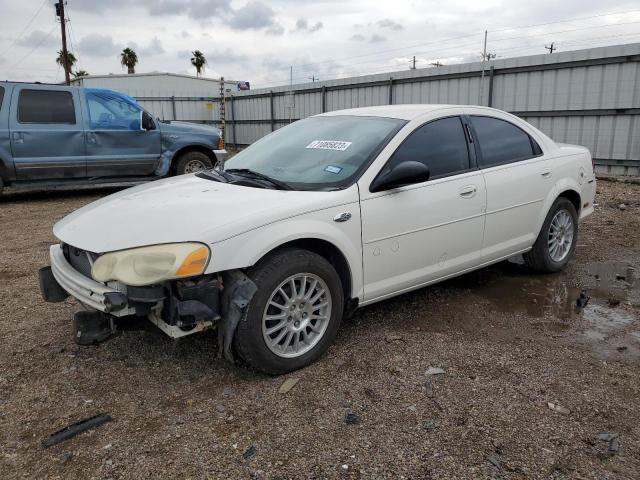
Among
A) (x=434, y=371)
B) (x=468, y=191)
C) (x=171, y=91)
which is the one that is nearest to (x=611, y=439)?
(x=434, y=371)

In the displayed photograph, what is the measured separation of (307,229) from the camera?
3.06 metres

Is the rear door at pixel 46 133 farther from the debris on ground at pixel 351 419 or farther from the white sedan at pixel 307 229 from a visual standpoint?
the debris on ground at pixel 351 419

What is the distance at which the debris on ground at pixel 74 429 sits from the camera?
255cm

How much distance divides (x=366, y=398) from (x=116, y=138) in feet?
26.3

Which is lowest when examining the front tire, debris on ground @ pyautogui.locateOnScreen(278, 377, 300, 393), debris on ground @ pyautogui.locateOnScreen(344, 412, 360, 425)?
debris on ground @ pyautogui.locateOnScreen(344, 412, 360, 425)

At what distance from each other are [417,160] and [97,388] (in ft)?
8.28

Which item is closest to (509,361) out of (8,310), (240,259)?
(240,259)

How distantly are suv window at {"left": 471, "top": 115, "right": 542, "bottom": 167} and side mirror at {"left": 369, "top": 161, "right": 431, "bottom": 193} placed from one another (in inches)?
38.0

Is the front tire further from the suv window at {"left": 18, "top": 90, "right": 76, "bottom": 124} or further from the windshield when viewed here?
the suv window at {"left": 18, "top": 90, "right": 76, "bottom": 124}

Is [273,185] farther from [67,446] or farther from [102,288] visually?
[67,446]

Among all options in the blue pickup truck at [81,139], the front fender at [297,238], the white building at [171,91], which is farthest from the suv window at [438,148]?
the white building at [171,91]

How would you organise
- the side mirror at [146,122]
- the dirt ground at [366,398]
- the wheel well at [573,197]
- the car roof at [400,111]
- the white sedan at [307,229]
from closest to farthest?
the dirt ground at [366,398], the white sedan at [307,229], the car roof at [400,111], the wheel well at [573,197], the side mirror at [146,122]

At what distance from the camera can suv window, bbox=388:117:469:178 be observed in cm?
368

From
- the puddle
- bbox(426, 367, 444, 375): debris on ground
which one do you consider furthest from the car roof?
bbox(426, 367, 444, 375): debris on ground
